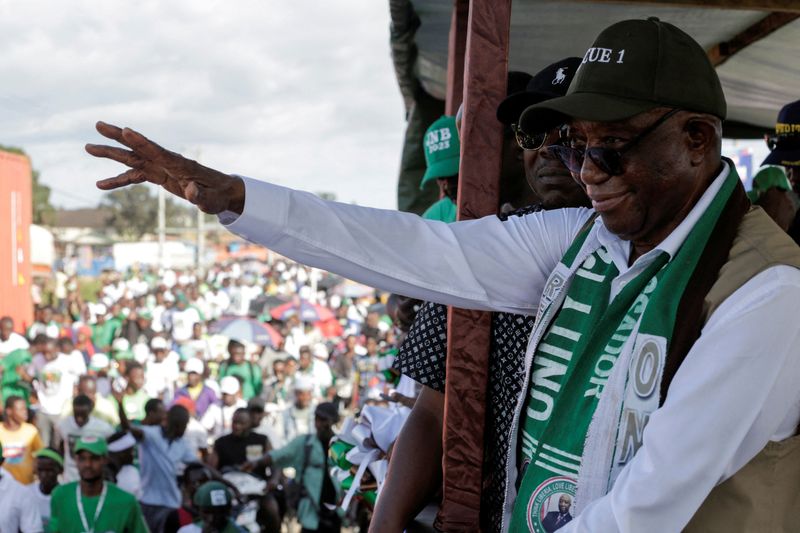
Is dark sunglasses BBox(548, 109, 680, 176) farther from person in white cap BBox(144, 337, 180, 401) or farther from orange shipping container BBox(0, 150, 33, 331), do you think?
orange shipping container BBox(0, 150, 33, 331)

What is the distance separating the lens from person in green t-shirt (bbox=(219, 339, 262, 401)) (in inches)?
486

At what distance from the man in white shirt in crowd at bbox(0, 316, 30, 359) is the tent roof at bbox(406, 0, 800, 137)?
9757 mm

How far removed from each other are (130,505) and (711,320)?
7.00 m

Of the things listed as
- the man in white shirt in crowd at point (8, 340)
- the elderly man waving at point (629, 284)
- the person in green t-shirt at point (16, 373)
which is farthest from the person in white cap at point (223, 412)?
the elderly man waving at point (629, 284)

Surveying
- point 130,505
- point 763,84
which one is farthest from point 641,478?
point 130,505

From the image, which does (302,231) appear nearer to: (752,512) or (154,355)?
(752,512)

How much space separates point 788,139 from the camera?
10.6 feet

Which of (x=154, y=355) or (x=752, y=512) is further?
(x=154, y=355)

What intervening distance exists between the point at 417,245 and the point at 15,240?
19293 mm

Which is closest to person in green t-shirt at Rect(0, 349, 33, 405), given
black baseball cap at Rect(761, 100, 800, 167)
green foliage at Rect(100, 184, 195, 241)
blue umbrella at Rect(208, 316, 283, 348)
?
blue umbrella at Rect(208, 316, 283, 348)

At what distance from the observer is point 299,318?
744 inches

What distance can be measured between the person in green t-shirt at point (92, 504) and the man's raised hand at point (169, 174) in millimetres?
6468

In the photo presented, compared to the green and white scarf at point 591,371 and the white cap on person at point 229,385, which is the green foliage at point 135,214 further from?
the green and white scarf at point 591,371

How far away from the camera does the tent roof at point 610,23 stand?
366cm
